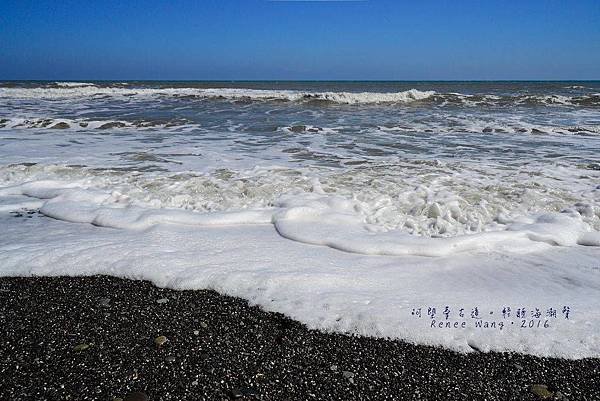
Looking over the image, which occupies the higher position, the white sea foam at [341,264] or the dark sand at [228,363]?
the white sea foam at [341,264]

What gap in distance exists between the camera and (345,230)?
3.54m

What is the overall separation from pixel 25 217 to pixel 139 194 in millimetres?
1078

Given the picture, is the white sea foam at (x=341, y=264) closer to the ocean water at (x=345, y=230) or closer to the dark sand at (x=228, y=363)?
the ocean water at (x=345, y=230)

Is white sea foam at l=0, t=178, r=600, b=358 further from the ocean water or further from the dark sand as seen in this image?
the dark sand

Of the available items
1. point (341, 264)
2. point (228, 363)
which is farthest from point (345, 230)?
point (228, 363)

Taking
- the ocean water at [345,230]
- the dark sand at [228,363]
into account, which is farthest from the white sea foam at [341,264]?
the dark sand at [228,363]

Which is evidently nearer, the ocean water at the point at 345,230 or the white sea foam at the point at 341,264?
the white sea foam at the point at 341,264

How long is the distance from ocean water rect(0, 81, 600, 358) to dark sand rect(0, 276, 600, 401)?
15 cm

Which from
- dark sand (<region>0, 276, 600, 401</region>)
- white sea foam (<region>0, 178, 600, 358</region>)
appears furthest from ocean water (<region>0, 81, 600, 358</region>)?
dark sand (<region>0, 276, 600, 401</region>)

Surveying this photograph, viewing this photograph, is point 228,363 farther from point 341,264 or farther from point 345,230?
point 345,230

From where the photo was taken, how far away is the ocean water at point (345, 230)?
242 centimetres

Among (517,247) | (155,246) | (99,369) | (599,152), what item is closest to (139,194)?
(155,246)

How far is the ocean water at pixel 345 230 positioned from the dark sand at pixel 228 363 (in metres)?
0.15

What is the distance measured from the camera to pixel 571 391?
180 cm
